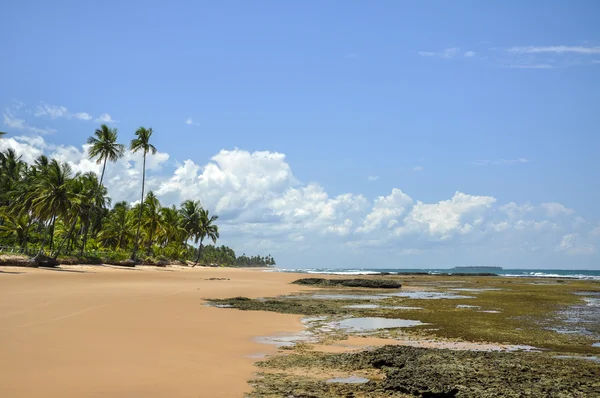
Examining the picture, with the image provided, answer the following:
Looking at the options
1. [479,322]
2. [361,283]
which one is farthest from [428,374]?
[361,283]

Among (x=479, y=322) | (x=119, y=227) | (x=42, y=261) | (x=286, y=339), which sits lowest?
(x=286, y=339)

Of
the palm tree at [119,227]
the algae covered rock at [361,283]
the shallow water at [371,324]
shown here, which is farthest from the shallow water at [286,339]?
the palm tree at [119,227]

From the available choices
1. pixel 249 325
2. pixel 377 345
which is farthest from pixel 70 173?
pixel 377 345

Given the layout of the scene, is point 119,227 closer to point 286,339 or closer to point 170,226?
point 170,226

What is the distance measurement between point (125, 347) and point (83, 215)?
6730 cm

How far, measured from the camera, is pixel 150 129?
78.9m

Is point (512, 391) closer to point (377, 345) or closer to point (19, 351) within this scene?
point (377, 345)

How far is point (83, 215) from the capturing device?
73188 millimetres

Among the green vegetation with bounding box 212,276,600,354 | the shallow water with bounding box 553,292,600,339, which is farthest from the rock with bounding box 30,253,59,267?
the shallow water with bounding box 553,292,600,339

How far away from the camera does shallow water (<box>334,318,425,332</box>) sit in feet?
57.5

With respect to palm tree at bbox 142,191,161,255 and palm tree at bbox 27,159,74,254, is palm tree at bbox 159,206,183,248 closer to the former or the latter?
palm tree at bbox 142,191,161,255

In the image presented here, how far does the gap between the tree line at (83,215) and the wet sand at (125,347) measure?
34385 millimetres

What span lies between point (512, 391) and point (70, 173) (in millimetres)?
54946

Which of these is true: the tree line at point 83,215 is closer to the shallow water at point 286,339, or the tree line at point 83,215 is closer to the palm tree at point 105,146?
the palm tree at point 105,146
